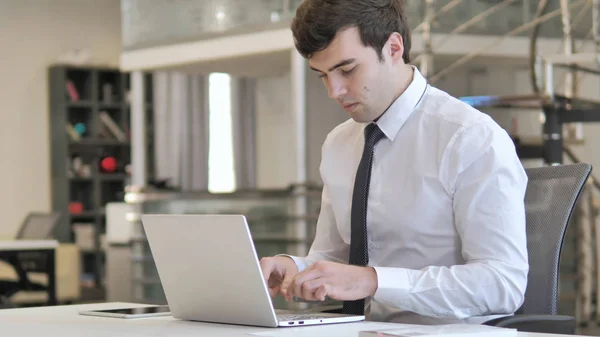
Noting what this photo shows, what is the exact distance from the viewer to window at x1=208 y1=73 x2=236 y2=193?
9.27 m

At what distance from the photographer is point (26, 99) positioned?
9.93 metres

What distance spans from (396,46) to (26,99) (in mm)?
8362

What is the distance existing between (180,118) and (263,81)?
1.16 m

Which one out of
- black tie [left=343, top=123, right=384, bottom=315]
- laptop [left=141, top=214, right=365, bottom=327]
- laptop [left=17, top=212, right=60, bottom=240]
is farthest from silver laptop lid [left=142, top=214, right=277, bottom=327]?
laptop [left=17, top=212, right=60, bottom=240]

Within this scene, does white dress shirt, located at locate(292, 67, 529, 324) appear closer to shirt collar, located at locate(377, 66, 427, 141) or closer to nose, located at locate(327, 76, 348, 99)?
shirt collar, located at locate(377, 66, 427, 141)

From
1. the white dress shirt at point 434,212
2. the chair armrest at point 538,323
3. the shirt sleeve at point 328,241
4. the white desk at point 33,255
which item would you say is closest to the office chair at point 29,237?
the white desk at point 33,255

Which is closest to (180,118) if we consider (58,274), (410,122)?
(58,274)

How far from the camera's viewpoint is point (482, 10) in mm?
6227

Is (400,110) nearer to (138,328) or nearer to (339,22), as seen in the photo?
(339,22)

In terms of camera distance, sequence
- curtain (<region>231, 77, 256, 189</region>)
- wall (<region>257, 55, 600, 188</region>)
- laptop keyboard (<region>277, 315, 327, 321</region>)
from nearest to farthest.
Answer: laptop keyboard (<region>277, 315, 327, 321</region>) → wall (<region>257, 55, 600, 188</region>) → curtain (<region>231, 77, 256, 189</region>)

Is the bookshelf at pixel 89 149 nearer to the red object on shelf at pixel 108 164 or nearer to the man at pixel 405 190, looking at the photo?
the red object on shelf at pixel 108 164

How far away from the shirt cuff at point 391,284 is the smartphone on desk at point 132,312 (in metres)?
0.44

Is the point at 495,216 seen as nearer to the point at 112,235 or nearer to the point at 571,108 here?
the point at 571,108

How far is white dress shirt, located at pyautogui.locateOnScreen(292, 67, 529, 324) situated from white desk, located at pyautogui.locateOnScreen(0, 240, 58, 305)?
3813 millimetres
